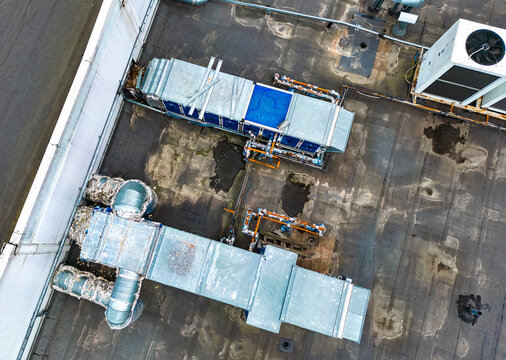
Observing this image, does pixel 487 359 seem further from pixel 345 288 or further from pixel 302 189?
pixel 302 189

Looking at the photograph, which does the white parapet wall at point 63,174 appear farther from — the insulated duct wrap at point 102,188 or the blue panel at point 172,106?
the blue panel at point 172,106

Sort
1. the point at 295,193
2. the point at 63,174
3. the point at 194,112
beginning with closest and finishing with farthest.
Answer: the point at 63,174 < the point at 194,112 < the point at 295,193

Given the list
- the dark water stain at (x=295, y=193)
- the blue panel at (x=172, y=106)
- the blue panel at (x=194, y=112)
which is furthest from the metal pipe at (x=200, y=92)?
the dark water stain at (x=295, y=193)

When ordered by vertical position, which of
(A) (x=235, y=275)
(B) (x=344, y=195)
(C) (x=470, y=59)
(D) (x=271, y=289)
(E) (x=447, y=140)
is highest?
(C) (x=470, y=59)

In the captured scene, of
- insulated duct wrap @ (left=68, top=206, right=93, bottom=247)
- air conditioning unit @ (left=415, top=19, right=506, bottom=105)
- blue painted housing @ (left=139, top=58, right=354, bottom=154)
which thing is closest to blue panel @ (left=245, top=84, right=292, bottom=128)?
blue painted housing @ (left=139, top=58, right=354, bottom=154)

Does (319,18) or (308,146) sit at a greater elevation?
(319,18)

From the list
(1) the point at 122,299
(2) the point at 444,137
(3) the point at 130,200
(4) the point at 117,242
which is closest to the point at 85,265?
(1) the point at 122,299

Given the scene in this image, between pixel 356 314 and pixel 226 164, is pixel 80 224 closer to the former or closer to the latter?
pixel 226 164
